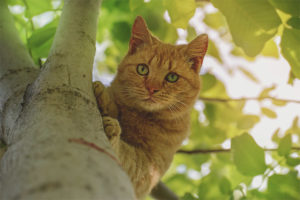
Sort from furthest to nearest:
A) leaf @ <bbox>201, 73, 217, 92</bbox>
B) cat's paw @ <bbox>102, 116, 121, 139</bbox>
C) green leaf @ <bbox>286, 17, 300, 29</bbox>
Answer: leaf @ <bbox>201, 73, 217, 92</bbox> → green leaf @ <bbox>286, 17, 300, 29</bbox> → cat's paw @ <bbox>102, 116, 121, 139</bbox>

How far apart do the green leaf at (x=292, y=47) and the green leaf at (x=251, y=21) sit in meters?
0.08

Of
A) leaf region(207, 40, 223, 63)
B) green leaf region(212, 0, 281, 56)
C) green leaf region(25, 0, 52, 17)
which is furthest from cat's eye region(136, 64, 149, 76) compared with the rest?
green leaf region(212, 0, 281, 56)

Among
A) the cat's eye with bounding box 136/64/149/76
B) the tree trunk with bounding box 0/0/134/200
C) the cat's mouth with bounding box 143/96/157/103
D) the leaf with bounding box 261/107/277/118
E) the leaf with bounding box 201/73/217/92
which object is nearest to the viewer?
the tree trunk with bounding box 0/0/134/200

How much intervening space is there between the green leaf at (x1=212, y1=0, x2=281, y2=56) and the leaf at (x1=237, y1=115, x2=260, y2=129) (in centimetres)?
87

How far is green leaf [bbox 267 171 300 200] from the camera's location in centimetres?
140

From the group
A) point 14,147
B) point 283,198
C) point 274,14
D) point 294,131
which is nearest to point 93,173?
point 14,147

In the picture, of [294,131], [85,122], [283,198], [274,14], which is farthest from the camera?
[294,131]

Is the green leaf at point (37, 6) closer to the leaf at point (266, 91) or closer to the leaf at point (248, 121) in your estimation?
the leaf at point (248, 121)

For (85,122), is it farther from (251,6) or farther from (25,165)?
(251,6)

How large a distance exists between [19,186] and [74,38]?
0.72 m

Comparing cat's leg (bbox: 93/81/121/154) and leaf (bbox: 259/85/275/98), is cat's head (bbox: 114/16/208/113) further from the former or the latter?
leaf (bbox: 259/85/275/98)

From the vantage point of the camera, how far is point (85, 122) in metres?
0.75

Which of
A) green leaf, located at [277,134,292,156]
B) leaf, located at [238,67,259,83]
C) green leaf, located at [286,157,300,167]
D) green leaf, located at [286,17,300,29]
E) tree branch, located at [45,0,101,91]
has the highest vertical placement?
tree branch, located at [45,0,101,91]

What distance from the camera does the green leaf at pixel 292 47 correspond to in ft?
4.12
